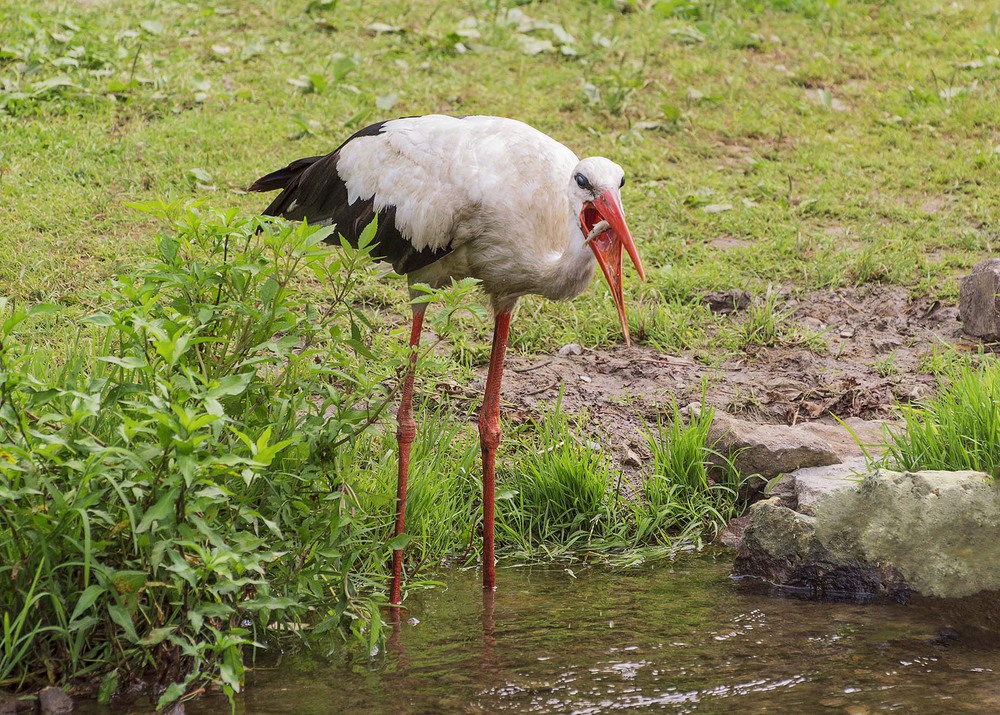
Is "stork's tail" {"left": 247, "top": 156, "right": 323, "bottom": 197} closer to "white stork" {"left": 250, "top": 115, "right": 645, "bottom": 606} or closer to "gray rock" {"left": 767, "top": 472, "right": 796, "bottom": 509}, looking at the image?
"white stork" {"left": 250, "top": 115, "right": 645, "bottom": 606}

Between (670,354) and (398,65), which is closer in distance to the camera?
(670,354)

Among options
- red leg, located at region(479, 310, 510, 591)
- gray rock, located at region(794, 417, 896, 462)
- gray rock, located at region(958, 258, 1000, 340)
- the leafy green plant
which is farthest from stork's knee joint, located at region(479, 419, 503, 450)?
gray rock, located at region(958, 258, 1000, 340)

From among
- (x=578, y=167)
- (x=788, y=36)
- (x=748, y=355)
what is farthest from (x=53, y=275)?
(x=788, y=36)

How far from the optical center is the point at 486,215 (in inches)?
173

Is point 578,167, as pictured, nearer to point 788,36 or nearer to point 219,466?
point 219,466

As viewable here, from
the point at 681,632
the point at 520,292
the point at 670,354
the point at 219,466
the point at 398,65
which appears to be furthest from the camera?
the point at 398,65

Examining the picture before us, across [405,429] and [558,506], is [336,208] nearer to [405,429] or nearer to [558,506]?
[405,429]

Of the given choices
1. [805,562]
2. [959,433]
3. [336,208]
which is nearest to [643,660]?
[805,562]

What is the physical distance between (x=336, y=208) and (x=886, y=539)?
2458mm

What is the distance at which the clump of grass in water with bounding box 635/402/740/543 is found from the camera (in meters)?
4.86

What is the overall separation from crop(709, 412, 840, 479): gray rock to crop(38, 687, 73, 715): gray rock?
9.07ft

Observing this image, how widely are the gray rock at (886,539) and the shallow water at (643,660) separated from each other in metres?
0.12

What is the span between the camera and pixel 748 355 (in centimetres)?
601

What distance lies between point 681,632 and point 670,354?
2.28 meters
